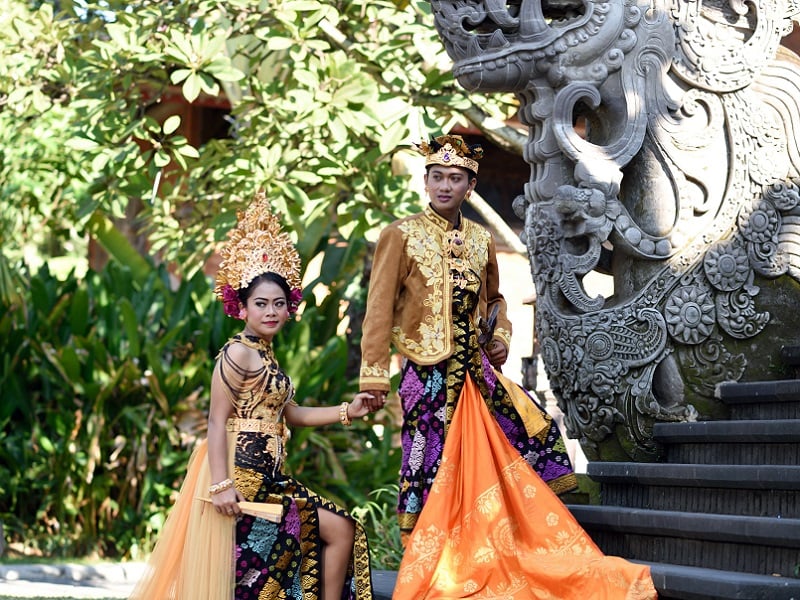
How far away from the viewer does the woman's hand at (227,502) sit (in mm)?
5051

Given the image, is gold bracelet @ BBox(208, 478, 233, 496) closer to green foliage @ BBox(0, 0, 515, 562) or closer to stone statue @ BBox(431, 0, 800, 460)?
stone statue @ BBox(431, 0, 800, 460)

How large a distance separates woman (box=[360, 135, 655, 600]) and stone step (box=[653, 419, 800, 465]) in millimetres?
716

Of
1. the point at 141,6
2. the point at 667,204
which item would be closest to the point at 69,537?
the point at 141,6

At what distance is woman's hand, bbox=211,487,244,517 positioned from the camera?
5051 mm

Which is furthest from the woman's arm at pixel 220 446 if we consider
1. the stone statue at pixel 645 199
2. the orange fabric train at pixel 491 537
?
the stone statue at pixel 645 199

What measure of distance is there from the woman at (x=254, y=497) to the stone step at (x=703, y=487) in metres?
1.42

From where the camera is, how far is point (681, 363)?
6.21m

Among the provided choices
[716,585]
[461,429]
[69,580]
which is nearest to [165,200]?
[69,580]

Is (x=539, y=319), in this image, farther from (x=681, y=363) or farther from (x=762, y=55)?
(x=762, y=55)

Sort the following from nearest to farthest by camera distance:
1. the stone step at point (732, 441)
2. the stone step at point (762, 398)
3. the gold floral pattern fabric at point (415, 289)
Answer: the gold floral pattern fabric at point (415, 289) → the stone step at point (732, 441) → the stone step at point (762, 398)

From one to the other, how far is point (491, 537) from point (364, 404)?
0.72 m

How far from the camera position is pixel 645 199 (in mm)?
6328

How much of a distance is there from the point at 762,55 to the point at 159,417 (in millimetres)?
5954

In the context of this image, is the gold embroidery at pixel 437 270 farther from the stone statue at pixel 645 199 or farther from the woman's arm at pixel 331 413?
the stone statue at pixel 645 199
